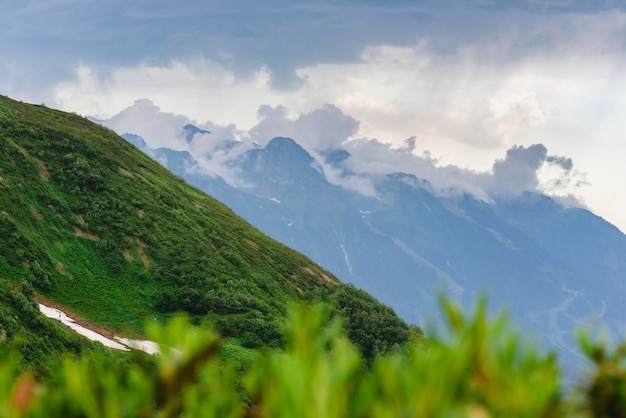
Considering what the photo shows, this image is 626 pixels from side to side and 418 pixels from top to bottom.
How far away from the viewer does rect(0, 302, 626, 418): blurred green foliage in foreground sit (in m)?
2.47

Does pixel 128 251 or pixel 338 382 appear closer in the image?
pixel 338 382

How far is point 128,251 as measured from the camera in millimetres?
68562

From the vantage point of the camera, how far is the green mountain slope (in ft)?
193

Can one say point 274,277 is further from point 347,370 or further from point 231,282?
point 347,370

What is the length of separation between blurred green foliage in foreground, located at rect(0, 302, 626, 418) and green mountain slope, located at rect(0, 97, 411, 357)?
47227mm

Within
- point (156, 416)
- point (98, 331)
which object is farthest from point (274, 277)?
point (156, 416)

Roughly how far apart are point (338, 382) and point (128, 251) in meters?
69.3

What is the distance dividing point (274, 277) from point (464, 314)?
80.3 metres

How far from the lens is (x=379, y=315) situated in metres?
75.8

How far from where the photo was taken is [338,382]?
2.48 meters

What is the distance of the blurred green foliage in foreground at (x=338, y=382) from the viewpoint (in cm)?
247

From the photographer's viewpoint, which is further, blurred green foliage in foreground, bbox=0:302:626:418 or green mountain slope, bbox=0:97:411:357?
green mountain slope, bbox=0:97:411:357

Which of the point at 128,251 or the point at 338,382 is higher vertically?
the point at 338,382

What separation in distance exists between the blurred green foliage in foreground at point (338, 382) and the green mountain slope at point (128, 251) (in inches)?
1859
